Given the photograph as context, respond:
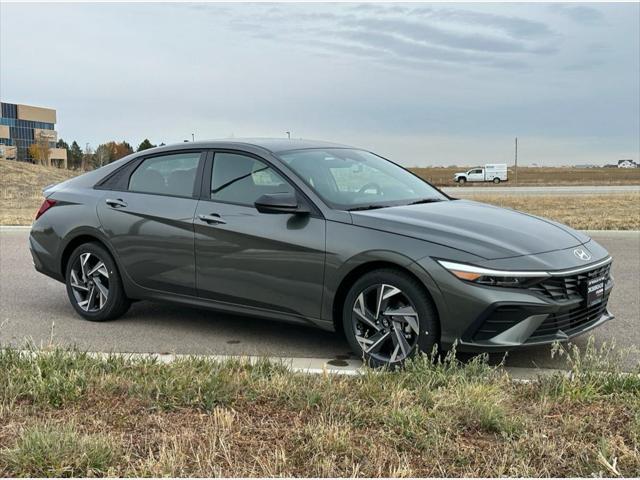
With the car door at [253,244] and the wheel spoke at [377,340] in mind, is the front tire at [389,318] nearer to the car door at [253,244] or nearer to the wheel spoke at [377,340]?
the wheel spoke at [377,340]

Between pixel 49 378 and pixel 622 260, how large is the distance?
8154mm

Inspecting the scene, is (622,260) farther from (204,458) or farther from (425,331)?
(204,458)

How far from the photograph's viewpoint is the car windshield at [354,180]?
17.6 feet

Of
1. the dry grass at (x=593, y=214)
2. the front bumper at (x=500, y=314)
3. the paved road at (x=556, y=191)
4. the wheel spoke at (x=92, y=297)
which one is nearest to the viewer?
the front bumper at (x=500, y=314)

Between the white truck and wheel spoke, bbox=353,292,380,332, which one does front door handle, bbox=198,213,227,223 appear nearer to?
wheel spoke, bbox=353,292,380,332

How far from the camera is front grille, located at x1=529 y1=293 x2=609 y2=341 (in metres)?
4.57

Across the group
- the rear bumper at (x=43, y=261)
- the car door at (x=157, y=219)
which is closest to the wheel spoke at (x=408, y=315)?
the car door at (x=157, y=219)

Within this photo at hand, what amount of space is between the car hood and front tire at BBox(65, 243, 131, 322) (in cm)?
253

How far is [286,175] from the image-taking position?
17.8 feet

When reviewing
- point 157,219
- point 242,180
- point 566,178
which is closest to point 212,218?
point 242,180

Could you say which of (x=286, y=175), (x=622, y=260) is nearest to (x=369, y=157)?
→ (x=286, y=175)

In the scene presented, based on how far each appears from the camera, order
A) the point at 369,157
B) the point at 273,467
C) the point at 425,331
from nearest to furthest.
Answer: the point at 273,467, the point at 425,331, the point at 369,157

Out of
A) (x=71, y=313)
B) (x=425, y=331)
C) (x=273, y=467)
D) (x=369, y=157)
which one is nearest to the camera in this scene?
(x=273, y=467)

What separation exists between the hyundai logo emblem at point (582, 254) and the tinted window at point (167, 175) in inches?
120
